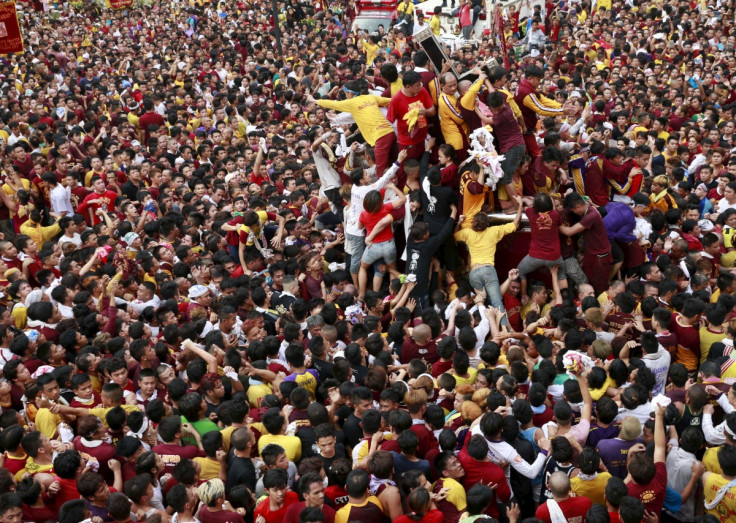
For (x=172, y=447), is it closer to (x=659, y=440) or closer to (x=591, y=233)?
(x=659, y=440)

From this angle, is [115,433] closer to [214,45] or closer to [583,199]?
[583,199]

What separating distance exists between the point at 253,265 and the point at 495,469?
5246mm

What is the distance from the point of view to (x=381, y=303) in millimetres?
8875

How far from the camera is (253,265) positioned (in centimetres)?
1004

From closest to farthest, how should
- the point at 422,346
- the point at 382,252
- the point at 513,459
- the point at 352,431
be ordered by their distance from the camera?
the point at 513,459 → the point at 352,431 → the point at 422,346 → the point at 382,252

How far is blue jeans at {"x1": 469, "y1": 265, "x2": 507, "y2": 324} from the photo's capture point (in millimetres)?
8859

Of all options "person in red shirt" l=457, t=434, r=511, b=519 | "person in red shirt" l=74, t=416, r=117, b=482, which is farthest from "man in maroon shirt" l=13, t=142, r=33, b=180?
"person in red shirt" l=457, t=434, r=511, b=519

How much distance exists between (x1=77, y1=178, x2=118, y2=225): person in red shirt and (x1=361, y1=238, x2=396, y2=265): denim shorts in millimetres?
4190

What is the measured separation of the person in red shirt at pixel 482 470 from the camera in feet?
18.4

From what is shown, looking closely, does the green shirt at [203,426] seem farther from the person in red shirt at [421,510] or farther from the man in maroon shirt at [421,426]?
the person in red shirt at [421,510]

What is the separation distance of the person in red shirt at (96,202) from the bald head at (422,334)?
227 inches

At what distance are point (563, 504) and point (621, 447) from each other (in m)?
0.84

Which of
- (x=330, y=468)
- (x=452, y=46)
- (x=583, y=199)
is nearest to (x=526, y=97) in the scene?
(x=583, y=199)

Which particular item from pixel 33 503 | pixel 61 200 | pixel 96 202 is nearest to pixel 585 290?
pixel 33 503
